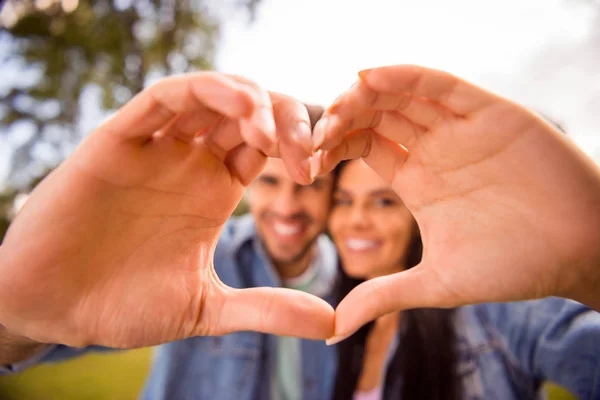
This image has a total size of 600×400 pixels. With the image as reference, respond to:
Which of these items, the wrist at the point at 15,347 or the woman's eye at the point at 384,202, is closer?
the wrist at the point at 15,347

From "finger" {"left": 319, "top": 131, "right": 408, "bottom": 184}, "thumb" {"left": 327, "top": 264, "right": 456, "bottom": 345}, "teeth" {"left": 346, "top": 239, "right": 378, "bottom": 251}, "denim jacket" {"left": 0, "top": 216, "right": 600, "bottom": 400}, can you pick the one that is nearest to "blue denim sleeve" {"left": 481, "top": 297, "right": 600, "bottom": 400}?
"denim jacket" {"left": 0, "top": 216, "right": 600, "bottom": 400}

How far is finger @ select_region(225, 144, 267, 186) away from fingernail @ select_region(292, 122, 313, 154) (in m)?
0.14

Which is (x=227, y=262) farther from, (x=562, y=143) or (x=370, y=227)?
(x=562, y=143)

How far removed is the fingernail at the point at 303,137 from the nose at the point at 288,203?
105 cm

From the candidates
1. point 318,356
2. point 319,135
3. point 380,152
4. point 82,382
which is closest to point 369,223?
point 318,356

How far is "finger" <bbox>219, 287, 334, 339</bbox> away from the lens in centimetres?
58

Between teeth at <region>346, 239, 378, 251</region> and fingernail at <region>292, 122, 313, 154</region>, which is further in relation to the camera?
teeth at <region>346, 239, 378, 251</region>

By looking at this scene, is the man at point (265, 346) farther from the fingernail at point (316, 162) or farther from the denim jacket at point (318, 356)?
the fingernail at point (316, 162)

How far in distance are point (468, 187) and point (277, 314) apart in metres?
0.40

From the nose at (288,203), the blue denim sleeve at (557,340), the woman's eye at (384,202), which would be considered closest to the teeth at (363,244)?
the woman's eye at (384,202)

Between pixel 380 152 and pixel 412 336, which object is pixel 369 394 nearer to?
pixel 412 336

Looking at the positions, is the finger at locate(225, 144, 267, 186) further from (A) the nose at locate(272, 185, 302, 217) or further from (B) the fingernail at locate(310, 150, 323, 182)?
(A) the nose at locate(272, 185, 302, 217)

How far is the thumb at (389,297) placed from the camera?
1.93 ft

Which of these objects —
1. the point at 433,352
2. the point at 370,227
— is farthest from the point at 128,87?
the point at 433,352
